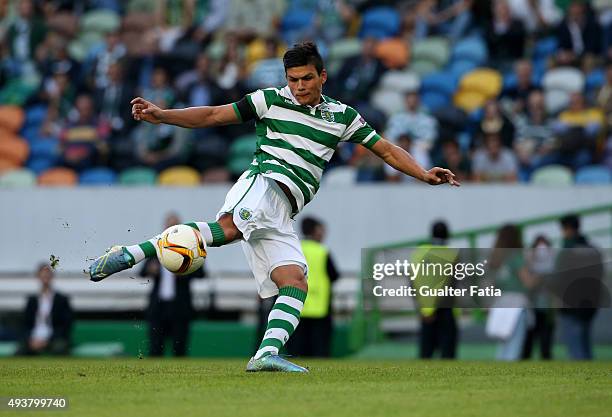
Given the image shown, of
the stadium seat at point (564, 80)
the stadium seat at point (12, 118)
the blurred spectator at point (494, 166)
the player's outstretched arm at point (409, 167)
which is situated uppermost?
the stadium seat at point (564, 80)

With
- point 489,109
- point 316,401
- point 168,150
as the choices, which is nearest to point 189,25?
point 168,150

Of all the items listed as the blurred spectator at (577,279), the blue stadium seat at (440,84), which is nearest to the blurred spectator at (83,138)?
the blue stadium seat at (440,84)

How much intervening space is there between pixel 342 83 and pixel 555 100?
132 inches

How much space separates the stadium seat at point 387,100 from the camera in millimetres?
20781

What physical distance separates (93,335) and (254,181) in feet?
33.4

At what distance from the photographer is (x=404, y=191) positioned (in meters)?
18.7

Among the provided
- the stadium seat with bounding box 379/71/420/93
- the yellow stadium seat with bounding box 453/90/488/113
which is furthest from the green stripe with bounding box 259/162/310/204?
the stadium seat with bounding box 379/71/420/93

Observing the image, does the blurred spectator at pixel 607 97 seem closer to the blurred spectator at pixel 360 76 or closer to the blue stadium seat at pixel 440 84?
the blue stadium seat at pixel 440 84

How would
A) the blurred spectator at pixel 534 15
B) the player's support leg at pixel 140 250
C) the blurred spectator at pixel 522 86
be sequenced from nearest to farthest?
the player's support leg at pixel 140 250, the blurred spectator at pixel 522 86, the blurred spectator at pixel 534 15

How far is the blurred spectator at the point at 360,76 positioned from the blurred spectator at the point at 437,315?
523 centimetres

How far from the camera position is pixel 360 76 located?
69.6ft

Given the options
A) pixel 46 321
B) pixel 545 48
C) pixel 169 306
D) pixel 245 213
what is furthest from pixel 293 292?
pixel 545 48

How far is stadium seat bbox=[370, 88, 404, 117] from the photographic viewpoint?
20781mm

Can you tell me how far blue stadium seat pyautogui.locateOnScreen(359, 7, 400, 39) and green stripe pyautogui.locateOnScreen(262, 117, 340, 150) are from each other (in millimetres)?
13108
